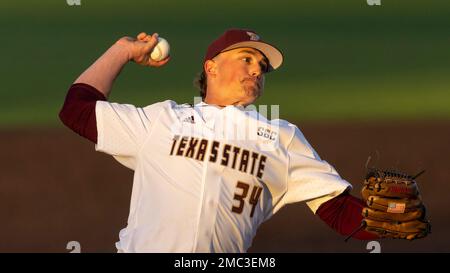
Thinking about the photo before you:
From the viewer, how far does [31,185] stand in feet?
27.7

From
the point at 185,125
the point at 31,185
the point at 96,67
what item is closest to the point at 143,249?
the point at 185,125

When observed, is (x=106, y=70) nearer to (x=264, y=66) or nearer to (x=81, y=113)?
(x=81, y=113)

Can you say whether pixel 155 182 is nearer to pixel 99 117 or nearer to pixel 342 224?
pixel 99 117

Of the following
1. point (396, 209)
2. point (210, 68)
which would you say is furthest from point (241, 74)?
point (396, 209)

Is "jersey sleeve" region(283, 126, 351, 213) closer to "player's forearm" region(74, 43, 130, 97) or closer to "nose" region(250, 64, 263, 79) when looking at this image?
"nose" region(250, 64, 263, 79)

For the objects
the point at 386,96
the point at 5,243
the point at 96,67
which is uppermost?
the point at 96,67

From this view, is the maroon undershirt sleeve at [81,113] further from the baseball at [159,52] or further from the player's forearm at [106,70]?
the baseball at [159,52]

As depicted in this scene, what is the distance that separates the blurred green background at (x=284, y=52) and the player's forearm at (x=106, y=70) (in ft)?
20.4

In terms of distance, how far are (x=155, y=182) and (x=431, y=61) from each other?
8.57 m

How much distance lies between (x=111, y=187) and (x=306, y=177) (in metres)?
5.15

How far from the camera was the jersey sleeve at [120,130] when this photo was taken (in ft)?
11.1

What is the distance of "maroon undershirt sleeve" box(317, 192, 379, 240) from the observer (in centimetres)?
350

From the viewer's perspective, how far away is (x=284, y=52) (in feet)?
37.1

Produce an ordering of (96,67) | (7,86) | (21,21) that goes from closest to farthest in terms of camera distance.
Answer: (96,67), (7,86), (21,21)
